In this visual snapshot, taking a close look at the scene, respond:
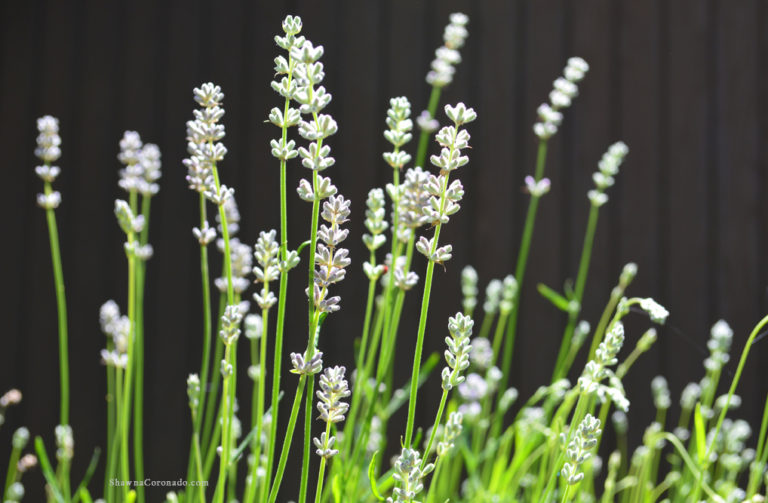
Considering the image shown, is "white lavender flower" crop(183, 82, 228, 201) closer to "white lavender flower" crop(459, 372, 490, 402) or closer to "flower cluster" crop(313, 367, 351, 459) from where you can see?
"flower cluster" crop(313, 367, 351, 459)

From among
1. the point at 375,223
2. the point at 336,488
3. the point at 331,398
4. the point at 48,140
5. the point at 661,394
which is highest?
the point at 48,140

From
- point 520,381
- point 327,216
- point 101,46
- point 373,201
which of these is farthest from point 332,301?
point 101,46

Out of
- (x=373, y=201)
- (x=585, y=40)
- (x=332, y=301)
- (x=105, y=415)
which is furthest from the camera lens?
(x=585, y=40)

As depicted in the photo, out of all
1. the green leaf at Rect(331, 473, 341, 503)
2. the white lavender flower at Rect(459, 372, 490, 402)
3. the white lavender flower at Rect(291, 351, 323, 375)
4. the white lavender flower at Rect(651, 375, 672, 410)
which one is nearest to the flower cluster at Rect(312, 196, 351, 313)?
the white lavender flower at Rect(291, 351, 323, 375)

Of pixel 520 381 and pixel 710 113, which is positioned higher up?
pixel 710 113

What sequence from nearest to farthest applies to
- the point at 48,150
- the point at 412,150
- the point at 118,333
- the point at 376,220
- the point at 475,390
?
the point at 376,220 → the point at 48,150 → the point at 118,333 → the point at 475,390 → the point at 412,150

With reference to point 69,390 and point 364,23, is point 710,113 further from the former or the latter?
point 69,390

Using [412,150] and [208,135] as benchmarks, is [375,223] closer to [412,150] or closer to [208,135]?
[208,135]

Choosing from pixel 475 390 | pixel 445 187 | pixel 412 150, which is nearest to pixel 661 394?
pixel 475 390
